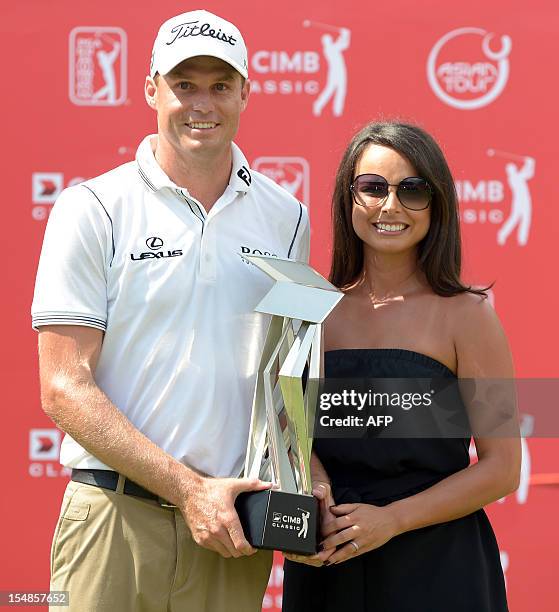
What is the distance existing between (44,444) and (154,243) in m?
1.11

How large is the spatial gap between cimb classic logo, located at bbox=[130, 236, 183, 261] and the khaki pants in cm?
45

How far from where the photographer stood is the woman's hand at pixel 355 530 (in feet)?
5.97

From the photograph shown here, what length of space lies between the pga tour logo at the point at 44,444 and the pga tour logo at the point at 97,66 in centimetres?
93

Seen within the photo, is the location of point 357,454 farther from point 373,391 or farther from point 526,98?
point 526,98

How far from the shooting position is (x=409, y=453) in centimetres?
191

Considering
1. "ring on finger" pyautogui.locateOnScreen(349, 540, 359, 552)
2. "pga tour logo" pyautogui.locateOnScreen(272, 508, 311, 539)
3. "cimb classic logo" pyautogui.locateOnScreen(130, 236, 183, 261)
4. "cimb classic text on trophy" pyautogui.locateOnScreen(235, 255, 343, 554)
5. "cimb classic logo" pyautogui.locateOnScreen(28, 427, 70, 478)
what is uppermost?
"cimb classic logo" pyautogui.locateOnScreen(130, 236, 183, 261)

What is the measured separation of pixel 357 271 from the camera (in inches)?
83.2

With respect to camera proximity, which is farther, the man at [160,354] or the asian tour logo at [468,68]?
the asian tour logo at [468,68]

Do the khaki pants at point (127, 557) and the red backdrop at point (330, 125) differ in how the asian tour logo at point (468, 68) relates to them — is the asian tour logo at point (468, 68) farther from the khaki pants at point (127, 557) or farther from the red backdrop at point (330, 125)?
the khaki pants at point (127, 557)

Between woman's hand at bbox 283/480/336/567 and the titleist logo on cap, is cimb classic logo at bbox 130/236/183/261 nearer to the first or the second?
the titleist logo on cap

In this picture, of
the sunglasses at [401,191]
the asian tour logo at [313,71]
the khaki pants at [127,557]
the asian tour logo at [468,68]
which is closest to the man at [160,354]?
the khaki pants at [127,557]

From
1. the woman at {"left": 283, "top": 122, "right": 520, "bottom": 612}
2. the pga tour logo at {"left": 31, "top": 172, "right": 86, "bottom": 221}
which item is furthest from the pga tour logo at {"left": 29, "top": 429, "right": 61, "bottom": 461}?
the woman at {"left": 283, "top": 122, "right": 520, "bottom": 612}

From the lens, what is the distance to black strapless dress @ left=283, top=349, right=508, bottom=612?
190 cm

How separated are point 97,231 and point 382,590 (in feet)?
2.88
